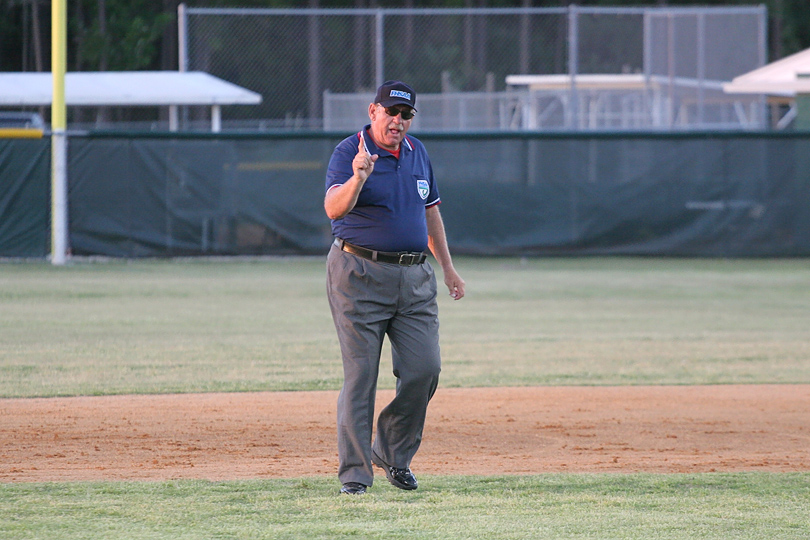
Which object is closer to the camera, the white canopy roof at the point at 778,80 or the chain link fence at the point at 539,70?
the white canopy roof at the point at 778,80

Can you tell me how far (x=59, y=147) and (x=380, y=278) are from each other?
1118cm

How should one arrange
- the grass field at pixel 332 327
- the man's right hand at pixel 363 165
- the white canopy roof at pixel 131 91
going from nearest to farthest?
the man's right hand at pixel 363 165 → the grass field at pixel 332 327 → the white canopy roof at pixel 131 91

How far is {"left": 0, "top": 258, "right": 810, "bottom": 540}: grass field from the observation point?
4.14 m

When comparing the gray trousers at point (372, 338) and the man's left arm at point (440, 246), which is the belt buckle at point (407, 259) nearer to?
the gray trousers at point (372, 338)

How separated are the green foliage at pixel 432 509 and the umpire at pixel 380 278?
30 cm

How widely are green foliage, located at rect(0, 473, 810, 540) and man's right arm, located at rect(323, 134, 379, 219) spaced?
1.18 meters

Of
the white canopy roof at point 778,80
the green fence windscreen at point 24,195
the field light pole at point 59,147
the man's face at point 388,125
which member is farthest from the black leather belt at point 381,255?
the white canopy roof at point 778,80

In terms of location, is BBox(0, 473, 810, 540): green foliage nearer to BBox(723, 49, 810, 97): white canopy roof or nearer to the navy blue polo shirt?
the navy blue polo shirt

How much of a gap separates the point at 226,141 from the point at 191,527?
12.0m

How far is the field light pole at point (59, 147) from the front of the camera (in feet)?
46.8

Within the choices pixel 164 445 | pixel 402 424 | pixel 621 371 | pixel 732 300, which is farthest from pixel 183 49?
pixel 402 424

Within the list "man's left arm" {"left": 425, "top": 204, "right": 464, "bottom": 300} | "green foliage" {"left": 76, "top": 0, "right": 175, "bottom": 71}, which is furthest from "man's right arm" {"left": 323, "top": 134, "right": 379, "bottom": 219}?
"green foliage" {"left": 76, "top": 0, "right": 175, "bottom": 71}

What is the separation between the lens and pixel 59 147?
14.6 m

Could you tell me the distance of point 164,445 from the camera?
5.66 metres
